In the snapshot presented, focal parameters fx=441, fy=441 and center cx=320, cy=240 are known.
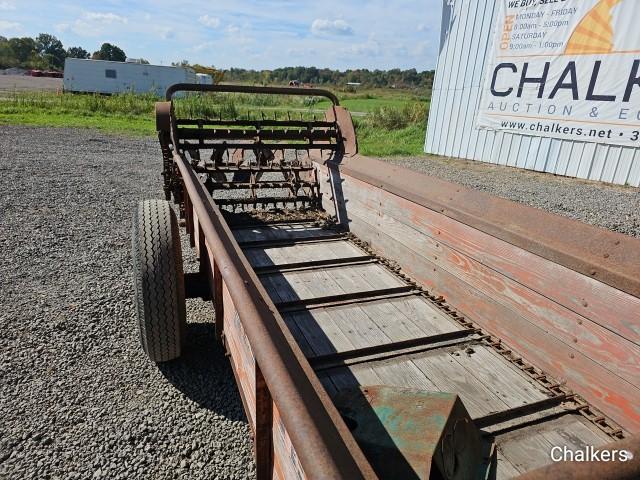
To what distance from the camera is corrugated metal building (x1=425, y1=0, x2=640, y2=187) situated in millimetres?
7977

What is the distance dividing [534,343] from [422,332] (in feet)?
1.80

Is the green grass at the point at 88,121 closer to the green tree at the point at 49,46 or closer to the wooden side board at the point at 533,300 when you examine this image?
the wooden side board at the point at 533,300

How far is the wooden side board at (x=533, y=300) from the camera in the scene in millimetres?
1664

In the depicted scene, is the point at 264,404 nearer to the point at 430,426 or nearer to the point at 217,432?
the point at 430,426

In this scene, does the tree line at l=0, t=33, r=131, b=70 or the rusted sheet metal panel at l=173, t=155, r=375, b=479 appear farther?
the tree line at l=0, t=33, r=131, b=70

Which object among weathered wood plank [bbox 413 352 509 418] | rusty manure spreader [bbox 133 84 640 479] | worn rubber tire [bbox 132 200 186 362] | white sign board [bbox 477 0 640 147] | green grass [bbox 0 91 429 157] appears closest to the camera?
rusty manure spreader [bbox 133 84 640 479]

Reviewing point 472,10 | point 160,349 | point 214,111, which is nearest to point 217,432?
point 160,349

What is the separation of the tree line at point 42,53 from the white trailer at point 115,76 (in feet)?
149

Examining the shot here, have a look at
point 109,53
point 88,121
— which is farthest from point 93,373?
point 109,53

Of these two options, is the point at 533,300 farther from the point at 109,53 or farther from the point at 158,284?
the point at 109,53

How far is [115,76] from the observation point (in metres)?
33.2

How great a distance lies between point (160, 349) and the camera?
256 centimetres

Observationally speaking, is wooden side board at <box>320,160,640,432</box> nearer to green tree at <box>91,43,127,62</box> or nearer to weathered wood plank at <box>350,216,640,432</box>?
weathered wood plank at <box>350,216,640,432</box>

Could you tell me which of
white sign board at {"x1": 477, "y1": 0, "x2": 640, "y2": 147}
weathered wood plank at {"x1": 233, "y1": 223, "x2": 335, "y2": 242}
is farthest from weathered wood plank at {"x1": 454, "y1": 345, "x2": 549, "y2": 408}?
white sign board at {"x1": 477, "y1": 0, "x2": 640, "y2": 147}
